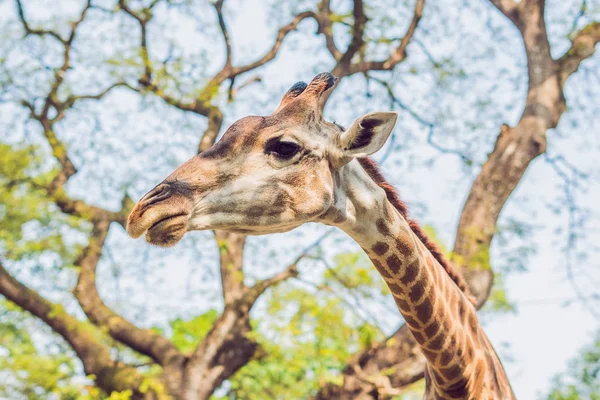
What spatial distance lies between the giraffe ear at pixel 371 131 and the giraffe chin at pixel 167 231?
91 centimetres

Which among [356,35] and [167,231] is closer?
[167,231]

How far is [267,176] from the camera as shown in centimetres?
313

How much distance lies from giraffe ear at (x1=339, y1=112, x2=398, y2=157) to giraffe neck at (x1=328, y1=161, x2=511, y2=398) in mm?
203

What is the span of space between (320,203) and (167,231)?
28.3 inches

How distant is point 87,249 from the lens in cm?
951

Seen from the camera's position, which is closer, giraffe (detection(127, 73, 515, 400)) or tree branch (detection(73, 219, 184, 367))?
giraffe (detection(127, 73, 515, 400))

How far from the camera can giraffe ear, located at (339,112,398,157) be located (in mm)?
3184

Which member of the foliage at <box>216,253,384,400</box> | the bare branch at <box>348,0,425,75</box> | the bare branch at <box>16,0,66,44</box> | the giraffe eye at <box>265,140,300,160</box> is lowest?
the giraffe eye at <box>265,140,300,160</box>

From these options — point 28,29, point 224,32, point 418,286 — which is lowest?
point 418,286

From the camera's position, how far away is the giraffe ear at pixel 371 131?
3184mm

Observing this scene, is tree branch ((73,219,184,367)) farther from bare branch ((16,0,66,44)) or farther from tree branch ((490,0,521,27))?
tree branch ((490,0,521,27))

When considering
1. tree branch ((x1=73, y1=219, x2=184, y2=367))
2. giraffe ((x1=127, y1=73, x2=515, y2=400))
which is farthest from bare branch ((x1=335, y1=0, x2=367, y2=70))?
giraffe ((x1=127, y1=73, x2=515, y2=400))

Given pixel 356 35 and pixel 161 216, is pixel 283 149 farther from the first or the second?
pixel 356 35

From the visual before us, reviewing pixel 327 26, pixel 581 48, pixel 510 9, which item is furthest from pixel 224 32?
pixel 581 48
